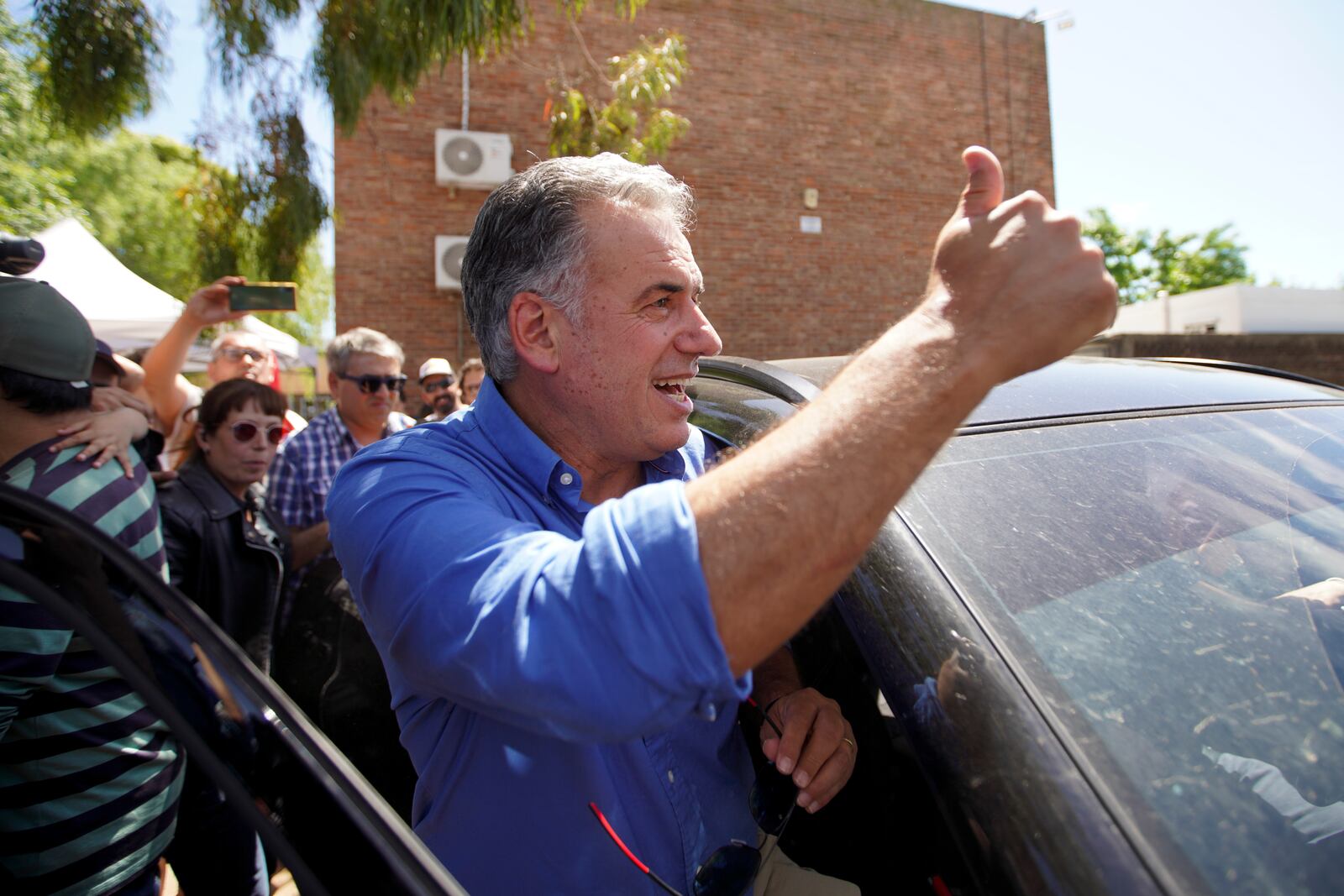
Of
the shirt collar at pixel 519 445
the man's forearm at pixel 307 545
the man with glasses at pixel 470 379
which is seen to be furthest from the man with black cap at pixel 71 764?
the man with glasses at pixel 470 379

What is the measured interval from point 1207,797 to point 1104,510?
1.51 ft

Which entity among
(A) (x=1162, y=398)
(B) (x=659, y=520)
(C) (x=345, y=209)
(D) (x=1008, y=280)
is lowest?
(B) (x=659, y=520)

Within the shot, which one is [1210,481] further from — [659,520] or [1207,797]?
[659,520]

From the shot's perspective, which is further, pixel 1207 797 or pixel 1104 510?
pixel 1104 510

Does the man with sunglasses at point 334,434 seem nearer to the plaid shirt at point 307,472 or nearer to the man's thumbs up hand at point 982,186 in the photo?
the plaid shirt at point 307,472

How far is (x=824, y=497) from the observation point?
2.44 feet

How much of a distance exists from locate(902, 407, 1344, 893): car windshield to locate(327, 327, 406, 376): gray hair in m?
3.12

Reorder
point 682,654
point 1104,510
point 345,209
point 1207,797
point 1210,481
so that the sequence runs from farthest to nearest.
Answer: point 345,209 → point 1210,481 → point 1104,510 → point 1207,797 → point 682,654

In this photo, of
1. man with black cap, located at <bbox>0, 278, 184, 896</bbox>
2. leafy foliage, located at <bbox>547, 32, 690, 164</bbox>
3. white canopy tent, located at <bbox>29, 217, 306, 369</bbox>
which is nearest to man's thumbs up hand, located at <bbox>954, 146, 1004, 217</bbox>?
man with black cap, located at <bbox>0, 278, 184, 896</bbox>

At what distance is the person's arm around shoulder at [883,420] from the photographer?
2.44 feet

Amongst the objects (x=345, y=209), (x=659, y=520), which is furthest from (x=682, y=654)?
(x=345, y=209)

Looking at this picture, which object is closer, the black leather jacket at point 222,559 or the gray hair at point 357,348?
the black leather jacket at point 222,559

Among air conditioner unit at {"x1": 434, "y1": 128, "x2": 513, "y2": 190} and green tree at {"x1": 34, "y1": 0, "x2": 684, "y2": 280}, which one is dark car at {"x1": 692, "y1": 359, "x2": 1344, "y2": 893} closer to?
green tree at {"x1": 34, "y1": 0, "x2": 684, "y2": 280}

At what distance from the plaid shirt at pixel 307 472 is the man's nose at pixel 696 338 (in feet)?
8.21
